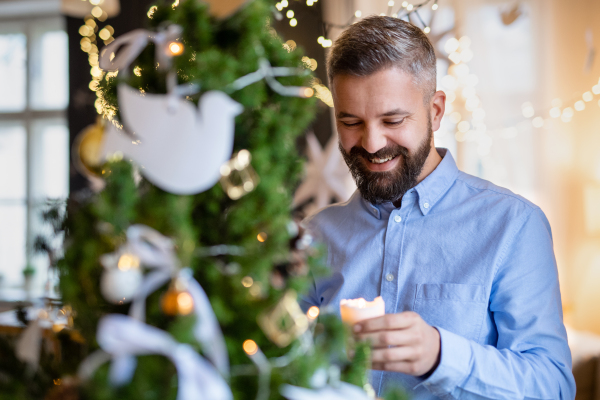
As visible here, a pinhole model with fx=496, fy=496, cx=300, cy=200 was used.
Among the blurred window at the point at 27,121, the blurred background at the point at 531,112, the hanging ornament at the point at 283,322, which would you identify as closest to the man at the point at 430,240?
the hanging ornament at the point at 283,322

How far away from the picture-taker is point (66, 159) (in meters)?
4.10

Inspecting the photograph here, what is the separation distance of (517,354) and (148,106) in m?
0.86

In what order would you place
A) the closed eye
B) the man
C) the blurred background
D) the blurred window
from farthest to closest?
1. the blurred window
2. the blurred background
3. the closed eye
4. the man

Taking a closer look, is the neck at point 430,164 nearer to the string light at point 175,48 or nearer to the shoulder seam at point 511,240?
the shoulder seam at point 511,240

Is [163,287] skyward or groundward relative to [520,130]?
groundward

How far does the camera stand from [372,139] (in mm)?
1083

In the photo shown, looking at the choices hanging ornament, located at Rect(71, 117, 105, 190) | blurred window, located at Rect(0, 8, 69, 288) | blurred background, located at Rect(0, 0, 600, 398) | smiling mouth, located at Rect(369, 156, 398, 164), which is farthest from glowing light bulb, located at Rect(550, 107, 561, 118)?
blurred window, located at Rect(0, 8, 69, 288)

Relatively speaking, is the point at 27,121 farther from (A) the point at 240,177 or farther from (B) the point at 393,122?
(A) the point at 240,177

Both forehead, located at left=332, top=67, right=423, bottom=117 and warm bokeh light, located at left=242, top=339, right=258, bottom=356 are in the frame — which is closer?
warm bokeh light, located at left=242, top=339, right=258, bottom=356

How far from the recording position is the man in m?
1.00

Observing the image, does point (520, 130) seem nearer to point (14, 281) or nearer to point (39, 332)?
point (39, 332)

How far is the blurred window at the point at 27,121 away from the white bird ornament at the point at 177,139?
4.13m

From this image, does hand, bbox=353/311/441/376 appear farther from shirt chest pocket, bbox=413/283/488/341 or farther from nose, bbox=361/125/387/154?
nose, bbox=361/125/387/154

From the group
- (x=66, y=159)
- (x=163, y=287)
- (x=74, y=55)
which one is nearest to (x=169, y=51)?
(x=163, y=287)
